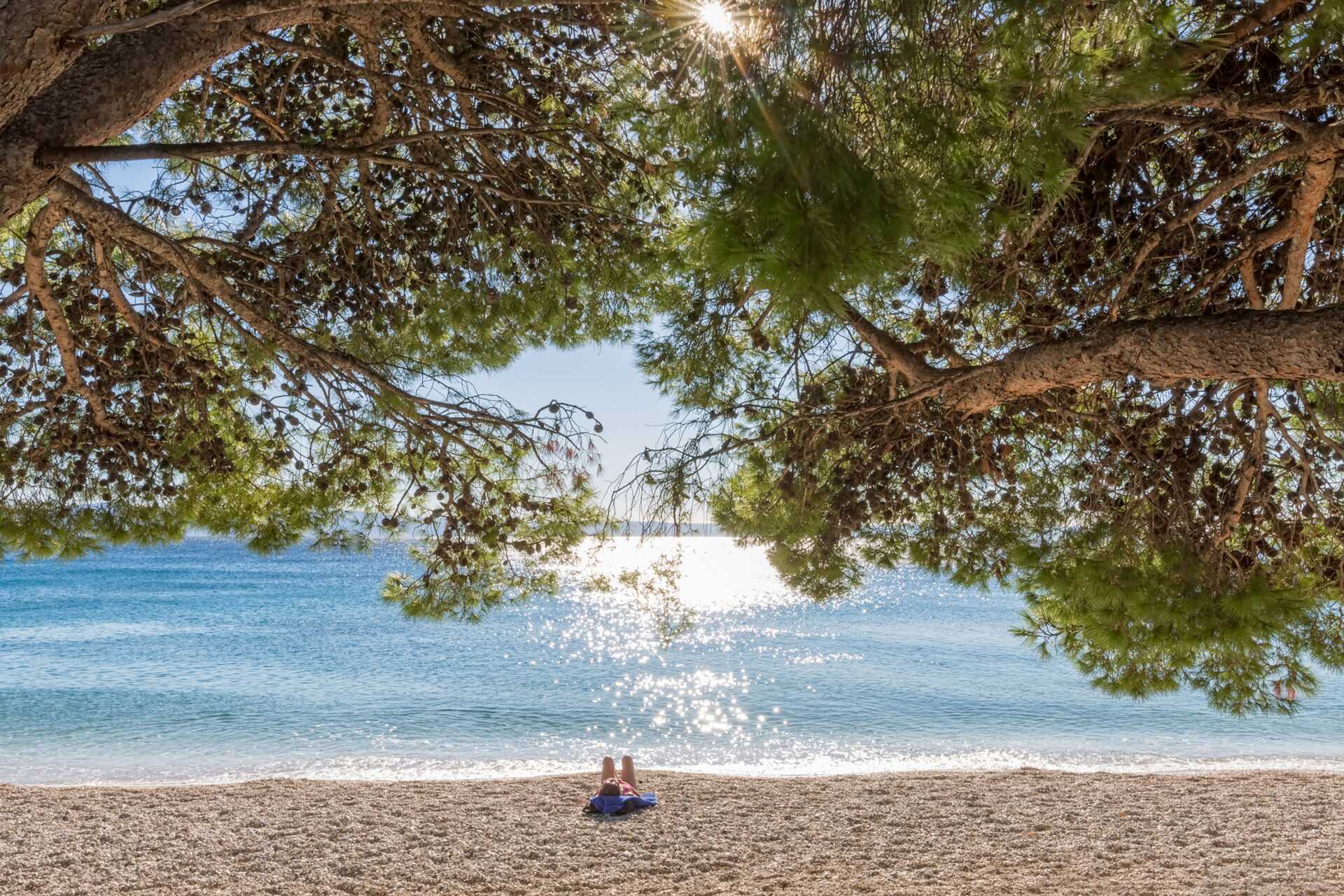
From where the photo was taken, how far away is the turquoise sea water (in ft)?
35.3

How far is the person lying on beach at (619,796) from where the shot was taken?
664 cm

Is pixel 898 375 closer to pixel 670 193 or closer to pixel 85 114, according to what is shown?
pixel 670 193

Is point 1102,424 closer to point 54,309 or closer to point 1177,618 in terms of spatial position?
point 1177,618

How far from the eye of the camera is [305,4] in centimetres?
192

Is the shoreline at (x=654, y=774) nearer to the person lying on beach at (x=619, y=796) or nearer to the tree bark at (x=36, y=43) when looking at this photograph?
the person lying on beach at (x=619, y=796)

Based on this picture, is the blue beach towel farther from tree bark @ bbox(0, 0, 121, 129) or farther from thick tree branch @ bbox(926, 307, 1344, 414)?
tree bark @ bbox(0, 0, 121, 129)

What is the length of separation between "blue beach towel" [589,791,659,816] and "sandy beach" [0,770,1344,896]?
4.7 inches

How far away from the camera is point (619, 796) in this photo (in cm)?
669

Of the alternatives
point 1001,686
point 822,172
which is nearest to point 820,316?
point 822,172

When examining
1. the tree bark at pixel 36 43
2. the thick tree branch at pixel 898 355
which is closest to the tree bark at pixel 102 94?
the tree bark at pixel 36 43

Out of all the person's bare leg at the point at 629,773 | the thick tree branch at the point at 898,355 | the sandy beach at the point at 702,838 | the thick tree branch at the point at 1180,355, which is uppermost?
the thick tree branch at the point at 898,355

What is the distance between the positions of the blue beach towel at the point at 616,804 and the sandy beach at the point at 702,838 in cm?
12

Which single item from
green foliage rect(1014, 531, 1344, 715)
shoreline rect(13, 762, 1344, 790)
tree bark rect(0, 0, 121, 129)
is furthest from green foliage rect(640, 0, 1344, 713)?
→ shoreline rect(13, 762, 1344, 790)

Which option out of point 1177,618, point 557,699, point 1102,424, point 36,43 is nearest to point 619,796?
point 1177,618
